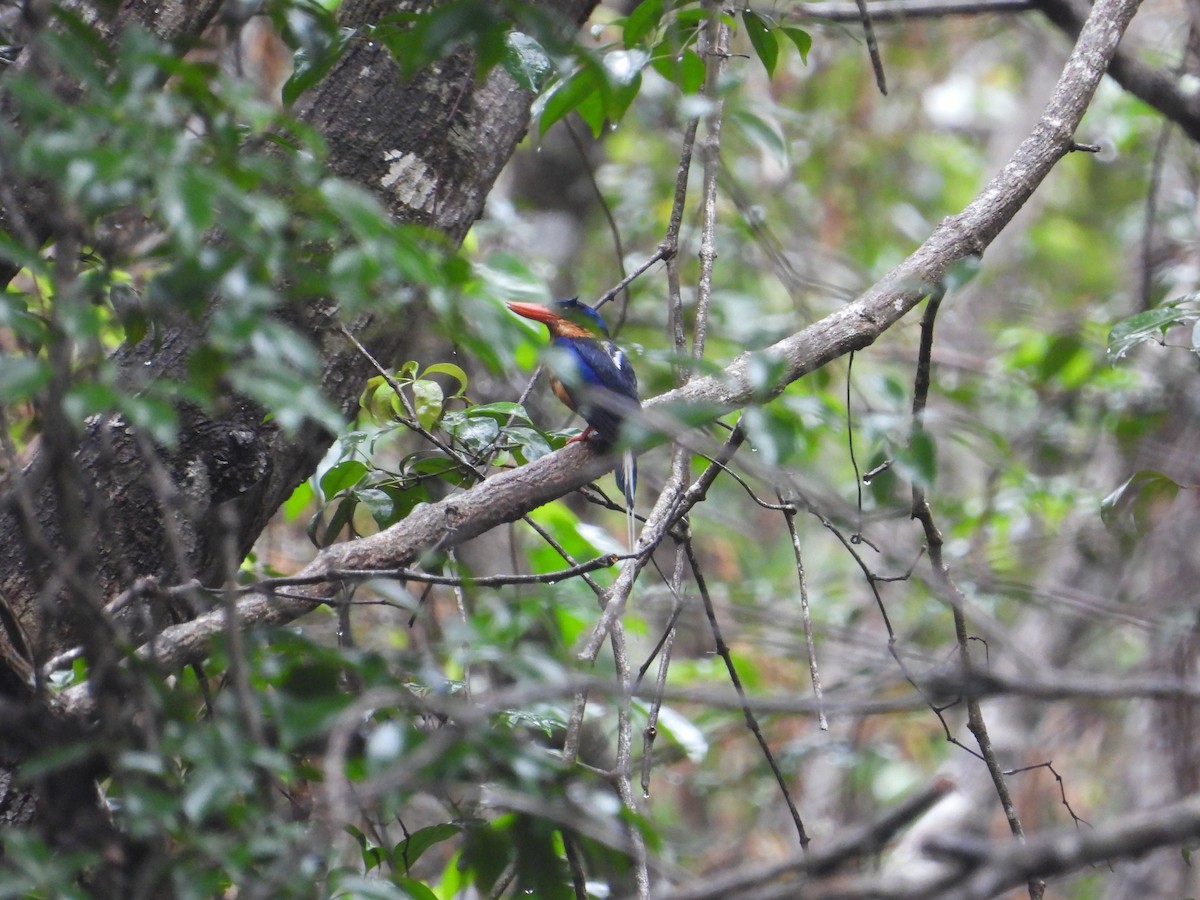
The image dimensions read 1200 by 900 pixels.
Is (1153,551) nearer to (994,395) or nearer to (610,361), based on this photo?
(994,395)

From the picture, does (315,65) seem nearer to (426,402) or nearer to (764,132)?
(426,402)

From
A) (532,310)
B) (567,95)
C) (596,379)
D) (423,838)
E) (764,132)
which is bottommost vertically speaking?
(423,838)

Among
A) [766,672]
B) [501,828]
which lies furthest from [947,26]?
[501,828]

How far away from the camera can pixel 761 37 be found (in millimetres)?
1984

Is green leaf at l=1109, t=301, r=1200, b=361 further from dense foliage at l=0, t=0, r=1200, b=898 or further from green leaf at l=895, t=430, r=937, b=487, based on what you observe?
green leaf at l=895, t=430, r=937, b=487

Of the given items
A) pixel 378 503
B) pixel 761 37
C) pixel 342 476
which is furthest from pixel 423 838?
pixel 761 37

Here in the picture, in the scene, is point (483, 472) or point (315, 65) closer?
point (315, 65)

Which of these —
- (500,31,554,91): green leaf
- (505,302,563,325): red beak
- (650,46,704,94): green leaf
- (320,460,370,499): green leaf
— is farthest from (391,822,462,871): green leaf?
(505,302,563,325): red beak

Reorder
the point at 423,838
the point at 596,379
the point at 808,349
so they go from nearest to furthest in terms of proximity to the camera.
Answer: the point at 423,838 < the point at 808,349 < the point at 596,379

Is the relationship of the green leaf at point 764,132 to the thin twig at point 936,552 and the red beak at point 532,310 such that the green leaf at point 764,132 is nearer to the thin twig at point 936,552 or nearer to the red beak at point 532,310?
the red beak at point 532,310

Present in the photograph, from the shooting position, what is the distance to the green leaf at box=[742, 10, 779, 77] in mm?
1960

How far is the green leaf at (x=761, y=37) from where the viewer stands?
1.96 m

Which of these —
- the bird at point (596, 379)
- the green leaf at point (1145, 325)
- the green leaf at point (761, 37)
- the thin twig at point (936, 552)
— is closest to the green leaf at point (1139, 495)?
the green leaf at point (1145, 325)

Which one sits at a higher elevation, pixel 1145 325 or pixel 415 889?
pixel 1145 325
